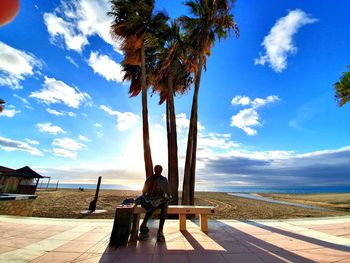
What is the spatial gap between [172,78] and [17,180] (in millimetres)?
22836

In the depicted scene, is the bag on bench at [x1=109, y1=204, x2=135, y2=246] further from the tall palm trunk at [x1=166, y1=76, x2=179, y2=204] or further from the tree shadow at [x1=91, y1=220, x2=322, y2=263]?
the tall palm trunk at [x1=166, y1=76, x2=179, y2=204]

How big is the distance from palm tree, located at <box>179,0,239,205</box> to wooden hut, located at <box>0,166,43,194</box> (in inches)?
840

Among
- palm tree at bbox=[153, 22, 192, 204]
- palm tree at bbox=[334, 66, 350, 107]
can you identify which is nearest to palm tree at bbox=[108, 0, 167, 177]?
palm tree at bbox=[153, 22, 192, 204]

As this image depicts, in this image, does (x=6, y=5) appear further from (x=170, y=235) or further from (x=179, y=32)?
(x=179, y=32)

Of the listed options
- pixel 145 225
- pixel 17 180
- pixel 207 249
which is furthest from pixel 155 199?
pixel 17 180

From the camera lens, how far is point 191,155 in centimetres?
883

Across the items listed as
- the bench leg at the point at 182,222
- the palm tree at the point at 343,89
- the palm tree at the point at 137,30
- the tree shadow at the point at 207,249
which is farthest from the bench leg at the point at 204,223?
the palm tree at the point at 343,89

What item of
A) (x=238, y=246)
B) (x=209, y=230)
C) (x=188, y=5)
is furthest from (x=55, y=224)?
(x=188, y=5)

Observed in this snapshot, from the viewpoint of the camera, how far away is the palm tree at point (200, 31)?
895cm

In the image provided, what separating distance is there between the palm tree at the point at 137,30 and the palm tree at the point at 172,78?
0.90 meters

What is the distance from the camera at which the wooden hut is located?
69.0ft

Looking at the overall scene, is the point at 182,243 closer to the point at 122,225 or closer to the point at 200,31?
the point at 122,225

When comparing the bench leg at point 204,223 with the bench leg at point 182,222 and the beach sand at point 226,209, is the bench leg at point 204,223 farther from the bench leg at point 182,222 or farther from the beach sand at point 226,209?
the beach sand at point 226,209

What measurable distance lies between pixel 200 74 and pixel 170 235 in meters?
6.93
